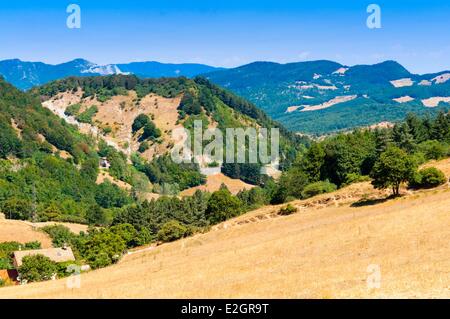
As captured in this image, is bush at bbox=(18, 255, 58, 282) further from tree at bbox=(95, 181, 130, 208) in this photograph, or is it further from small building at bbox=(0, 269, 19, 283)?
tree at bbox=(95, 181, 130, 208)

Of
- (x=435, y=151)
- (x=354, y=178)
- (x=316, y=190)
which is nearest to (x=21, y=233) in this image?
(x=316, y=190)

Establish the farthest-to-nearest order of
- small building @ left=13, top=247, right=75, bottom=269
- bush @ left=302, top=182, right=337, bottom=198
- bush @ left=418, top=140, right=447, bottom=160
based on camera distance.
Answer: bush @ left=418, top=140, right=447, bottom=160 → bush @ left=302, top=182, right=337, bottom=198 → small building @ left=13, top=247, right=75, bottom=269

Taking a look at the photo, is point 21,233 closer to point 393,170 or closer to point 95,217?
point 95,217

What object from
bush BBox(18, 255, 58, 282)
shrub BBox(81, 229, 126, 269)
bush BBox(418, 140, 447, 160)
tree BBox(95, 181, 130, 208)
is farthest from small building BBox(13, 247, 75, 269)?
tree BBox(95, 181, 130, 208)

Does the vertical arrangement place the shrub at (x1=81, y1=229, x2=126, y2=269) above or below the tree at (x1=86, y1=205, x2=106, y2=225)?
above
